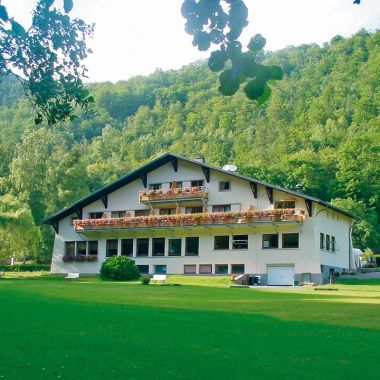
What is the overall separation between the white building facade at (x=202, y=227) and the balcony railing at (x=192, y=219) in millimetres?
78

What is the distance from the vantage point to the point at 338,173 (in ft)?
297

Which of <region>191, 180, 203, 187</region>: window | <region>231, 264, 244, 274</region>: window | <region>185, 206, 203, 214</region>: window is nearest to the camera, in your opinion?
<region>231, 264, 244, 274</region>: window

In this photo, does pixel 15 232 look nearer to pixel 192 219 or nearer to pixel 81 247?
pixel 81 247

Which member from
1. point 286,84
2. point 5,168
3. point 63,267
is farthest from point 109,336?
point 286,84

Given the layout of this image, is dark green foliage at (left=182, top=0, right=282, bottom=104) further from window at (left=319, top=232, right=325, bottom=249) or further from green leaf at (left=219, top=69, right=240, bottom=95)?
window at (left=319, top=232, right=325, bottom=249)

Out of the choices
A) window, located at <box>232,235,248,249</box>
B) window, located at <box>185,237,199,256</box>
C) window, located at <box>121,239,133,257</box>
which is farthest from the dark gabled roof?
window, located at <box>185,237,199,256</box>

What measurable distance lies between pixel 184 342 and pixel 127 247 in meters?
44.8

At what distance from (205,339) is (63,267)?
157 ft

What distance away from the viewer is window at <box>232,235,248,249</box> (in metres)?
51.4

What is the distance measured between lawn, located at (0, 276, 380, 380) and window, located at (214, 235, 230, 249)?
3236 cm

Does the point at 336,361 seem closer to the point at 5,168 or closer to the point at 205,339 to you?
the point at 205,339

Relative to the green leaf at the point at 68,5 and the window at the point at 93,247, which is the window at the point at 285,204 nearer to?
the window at the point at 93,247

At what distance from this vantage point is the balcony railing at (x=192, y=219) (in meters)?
47.9

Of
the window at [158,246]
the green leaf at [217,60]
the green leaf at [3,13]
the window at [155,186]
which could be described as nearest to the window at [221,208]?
the window at [158,246]
